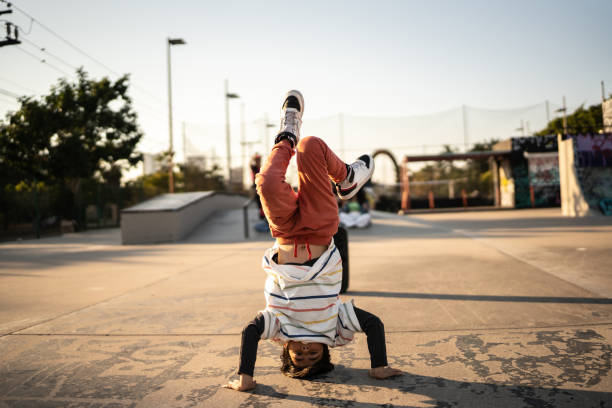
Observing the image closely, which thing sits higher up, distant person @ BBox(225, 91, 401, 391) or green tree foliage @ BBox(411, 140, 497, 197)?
green tree foliage @ BBox(411, 140, 497, 197)

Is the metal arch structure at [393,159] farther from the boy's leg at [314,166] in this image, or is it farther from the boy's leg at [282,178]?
the boy's leg at [314,166]

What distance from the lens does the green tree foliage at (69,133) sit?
1730 cm

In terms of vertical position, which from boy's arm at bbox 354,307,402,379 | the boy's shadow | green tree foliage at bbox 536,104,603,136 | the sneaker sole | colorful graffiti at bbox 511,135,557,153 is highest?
green tree foliage at bbox 536,104,603,136

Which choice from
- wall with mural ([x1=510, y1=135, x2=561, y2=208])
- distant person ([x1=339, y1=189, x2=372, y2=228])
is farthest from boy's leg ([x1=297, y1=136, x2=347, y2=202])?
wall with mural ([x1=510, y1=135, x2=561, y2=208])

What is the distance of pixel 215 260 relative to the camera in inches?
300

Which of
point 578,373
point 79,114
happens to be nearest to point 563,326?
point 578,373

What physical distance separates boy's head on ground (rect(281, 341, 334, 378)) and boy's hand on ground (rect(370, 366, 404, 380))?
0.88ft

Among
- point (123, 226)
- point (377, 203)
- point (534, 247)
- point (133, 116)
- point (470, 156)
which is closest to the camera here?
point (534, 247)

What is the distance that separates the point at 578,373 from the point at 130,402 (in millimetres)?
2279

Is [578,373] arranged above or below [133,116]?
below

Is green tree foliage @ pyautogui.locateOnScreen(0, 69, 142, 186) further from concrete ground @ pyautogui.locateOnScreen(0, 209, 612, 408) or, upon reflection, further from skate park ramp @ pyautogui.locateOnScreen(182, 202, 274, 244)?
concrete ground @ pyautogui.locateOnScreen(0, 209, 612, 408)

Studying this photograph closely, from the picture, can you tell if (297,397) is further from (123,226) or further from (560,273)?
(123,226)

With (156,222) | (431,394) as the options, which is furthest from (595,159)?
(431,394)

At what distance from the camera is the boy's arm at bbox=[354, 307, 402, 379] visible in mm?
2201
